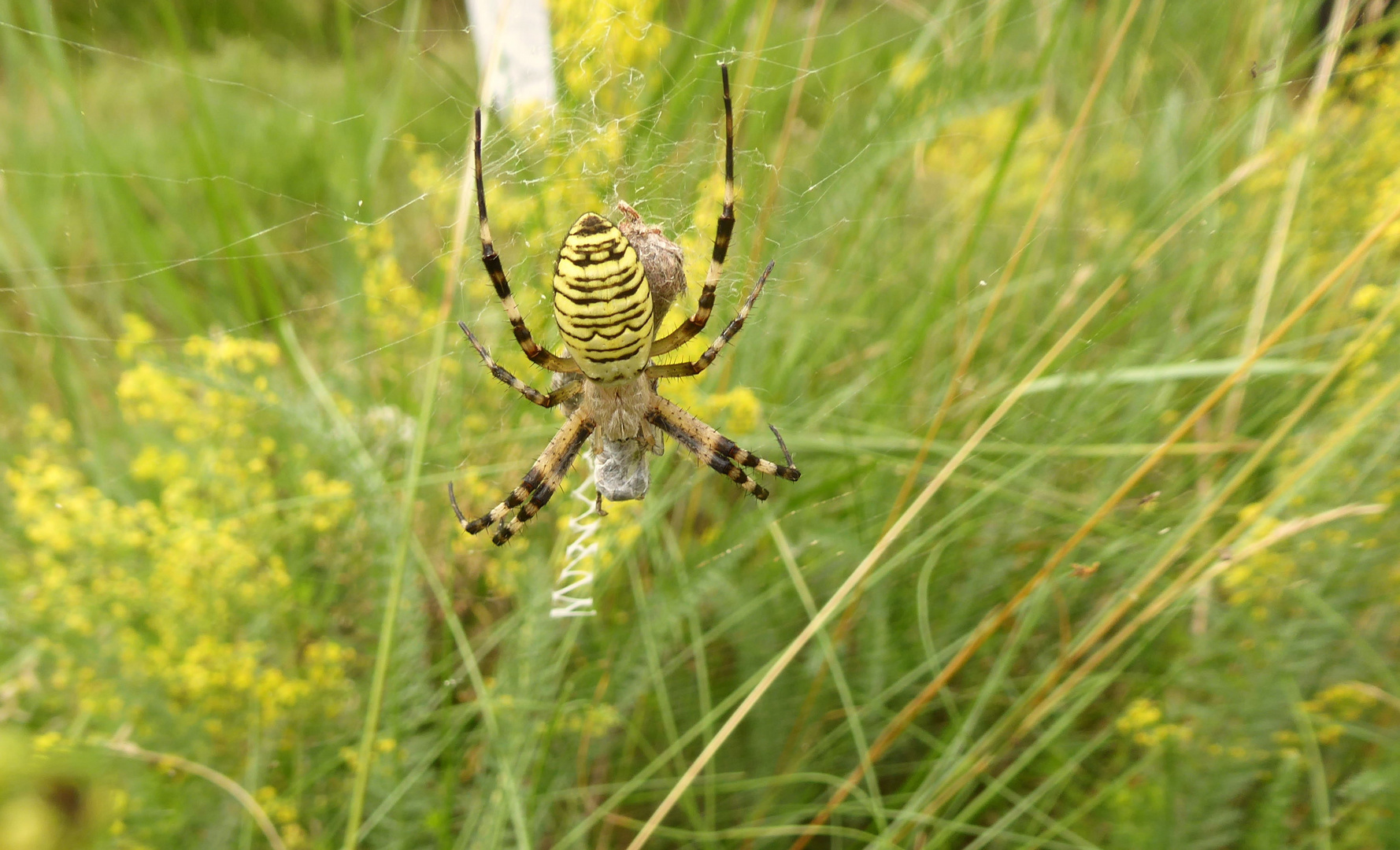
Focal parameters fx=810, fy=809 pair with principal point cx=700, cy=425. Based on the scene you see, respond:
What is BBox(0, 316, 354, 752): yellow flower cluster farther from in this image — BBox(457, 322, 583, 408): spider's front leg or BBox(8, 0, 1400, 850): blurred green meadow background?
BBox(457, 322, 583, 408): spider's front leg

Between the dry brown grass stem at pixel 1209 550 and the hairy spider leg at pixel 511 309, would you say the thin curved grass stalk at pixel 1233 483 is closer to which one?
the dry brown grass stem at pixel 1209 550

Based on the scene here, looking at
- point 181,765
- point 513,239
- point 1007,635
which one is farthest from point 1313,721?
point 181,765

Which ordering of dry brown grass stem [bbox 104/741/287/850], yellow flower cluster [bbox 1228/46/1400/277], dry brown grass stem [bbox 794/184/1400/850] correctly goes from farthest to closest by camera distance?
1. yellow flower cluster [bbox 1228/46/1400/277]
2. dry brown grass stem [bbox 104/741/287/850]
3. dry brown grass stem [bbox 794/184/1400/850]

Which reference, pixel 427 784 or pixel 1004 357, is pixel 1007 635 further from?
pixel 427 784

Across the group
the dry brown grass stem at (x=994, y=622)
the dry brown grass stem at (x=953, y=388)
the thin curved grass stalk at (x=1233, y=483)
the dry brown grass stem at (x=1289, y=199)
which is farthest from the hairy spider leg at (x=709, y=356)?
the dry brown grass stem at (x=1289, y=199)

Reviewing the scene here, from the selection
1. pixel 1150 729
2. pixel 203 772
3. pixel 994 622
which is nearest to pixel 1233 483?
pixel 994 622

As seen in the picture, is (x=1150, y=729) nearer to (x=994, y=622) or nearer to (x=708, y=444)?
(x=994, y=622)

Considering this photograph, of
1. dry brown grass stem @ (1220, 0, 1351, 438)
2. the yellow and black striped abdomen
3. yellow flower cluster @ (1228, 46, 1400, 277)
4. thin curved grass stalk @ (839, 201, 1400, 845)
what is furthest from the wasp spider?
yellow flower cluster @ (1228, 46, 1400, 277)
